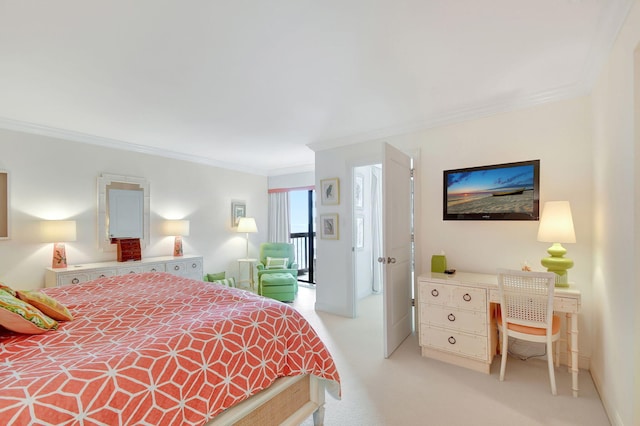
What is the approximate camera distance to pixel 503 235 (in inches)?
114

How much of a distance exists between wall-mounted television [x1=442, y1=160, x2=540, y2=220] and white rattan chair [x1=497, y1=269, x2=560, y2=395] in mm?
746

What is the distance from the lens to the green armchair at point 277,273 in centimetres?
477

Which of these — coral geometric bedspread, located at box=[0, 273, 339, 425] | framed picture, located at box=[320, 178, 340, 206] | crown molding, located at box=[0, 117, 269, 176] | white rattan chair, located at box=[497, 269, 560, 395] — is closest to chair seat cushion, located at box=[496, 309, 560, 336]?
white rattan chair, located at box=[497, 269, 560, 395]

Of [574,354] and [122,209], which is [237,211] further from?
[574,354]

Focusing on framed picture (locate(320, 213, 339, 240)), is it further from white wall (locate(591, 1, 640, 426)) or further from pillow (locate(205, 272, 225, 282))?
white wall (locate(591, 1, 640, 426))

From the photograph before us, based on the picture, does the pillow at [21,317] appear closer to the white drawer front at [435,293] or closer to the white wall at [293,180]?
the white drawer front at [435,293]

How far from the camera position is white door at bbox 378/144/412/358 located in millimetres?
2820

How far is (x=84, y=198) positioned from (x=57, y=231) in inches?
23.5

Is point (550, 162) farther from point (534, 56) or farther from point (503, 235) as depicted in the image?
point (534, 56)

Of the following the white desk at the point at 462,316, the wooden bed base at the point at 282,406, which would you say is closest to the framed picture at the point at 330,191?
the white desk at the point at 462,316

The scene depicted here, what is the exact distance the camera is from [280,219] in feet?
20.4

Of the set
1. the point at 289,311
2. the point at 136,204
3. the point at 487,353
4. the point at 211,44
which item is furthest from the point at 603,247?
the point at 136,204

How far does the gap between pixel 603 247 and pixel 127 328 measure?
322 cm

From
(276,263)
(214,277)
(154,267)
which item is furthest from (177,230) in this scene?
(276,263)
